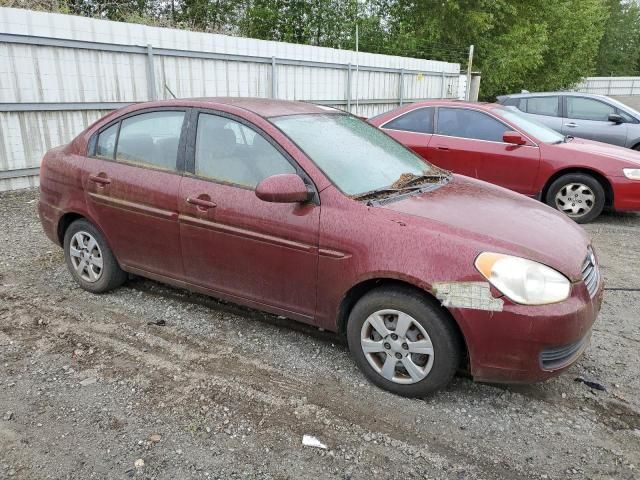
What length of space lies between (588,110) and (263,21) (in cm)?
1744

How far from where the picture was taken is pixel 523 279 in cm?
272

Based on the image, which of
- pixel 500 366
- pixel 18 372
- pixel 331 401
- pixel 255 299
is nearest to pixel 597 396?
pixel 500 366

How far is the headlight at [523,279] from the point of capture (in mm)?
2703

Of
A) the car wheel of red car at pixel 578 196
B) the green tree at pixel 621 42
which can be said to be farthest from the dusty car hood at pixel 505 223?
the green tree at pixel 621 42

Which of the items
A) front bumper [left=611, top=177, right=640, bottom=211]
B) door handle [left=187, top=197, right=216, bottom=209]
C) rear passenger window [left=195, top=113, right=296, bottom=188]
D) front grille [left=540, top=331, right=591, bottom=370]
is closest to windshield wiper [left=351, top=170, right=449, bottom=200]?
rear passenger window [left=195, top=113, right=296, bottom=188]

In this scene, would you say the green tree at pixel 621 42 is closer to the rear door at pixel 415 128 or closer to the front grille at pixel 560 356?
the rear door at pixel 415 128

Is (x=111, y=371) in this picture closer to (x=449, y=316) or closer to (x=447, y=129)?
(x=449, y=316)

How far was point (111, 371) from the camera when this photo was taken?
331 cm

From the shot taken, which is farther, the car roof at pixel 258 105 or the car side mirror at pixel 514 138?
the car side mirror at pixel 514 138

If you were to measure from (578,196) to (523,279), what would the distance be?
16.1 feet

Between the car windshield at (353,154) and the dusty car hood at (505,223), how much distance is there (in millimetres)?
261

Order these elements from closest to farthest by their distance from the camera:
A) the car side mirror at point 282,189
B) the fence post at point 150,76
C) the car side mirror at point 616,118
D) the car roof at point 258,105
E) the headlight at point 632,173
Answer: the car side mirror at point 282,189 < the car roof at point 258,105 < the headlight at point 632,173 < the fence post at point 150,76 < the car side mirror at point 616,118

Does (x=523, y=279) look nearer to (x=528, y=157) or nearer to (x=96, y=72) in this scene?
(x=528, y=157)

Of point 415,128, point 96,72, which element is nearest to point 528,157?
point 415,128
